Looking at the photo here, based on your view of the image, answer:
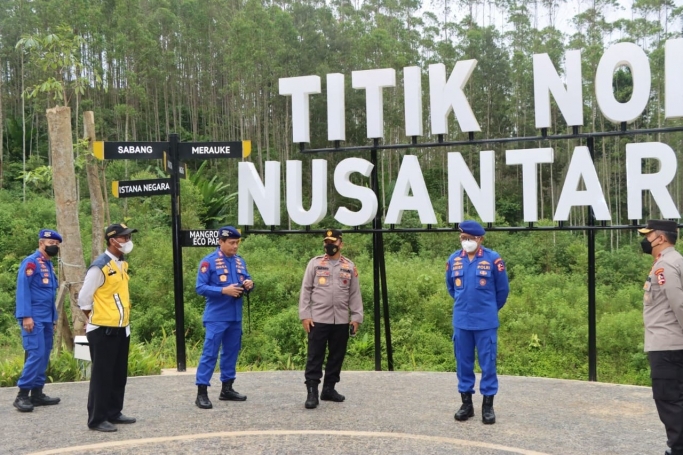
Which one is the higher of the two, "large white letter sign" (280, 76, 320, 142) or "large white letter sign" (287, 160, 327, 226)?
"large white letter sign" (280, 76, 320, 142)

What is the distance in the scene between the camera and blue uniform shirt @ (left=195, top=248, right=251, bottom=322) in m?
6.34

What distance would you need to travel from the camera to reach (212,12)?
3800 centimetres

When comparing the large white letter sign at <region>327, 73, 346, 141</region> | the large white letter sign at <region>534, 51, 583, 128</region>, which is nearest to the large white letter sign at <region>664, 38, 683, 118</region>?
the large white letter sign at <region>534, 51, 583, 128</region>

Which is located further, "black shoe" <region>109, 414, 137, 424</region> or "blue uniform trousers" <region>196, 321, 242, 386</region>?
"blue uniform trousers" <region>196, 321, 242, 386</region>

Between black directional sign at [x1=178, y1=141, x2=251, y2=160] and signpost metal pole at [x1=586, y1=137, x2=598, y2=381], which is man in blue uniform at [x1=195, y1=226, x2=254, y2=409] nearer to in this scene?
black directional sign at [x1=178, y1=141, x2=251, y2=160]

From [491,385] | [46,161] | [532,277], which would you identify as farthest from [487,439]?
[46,161]

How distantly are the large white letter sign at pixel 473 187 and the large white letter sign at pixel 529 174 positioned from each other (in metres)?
0.28

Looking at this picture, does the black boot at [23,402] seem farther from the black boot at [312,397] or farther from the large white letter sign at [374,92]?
the large white letter sign at [374,92]

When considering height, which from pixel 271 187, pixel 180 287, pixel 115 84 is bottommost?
pixel 180 287

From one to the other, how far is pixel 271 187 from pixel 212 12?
3186 cm

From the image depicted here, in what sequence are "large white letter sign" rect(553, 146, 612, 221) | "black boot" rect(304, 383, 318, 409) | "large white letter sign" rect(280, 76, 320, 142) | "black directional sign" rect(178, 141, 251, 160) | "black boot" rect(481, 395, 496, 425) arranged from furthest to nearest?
1. "large white letter sign" rect(280, 76, 320, 142)
2. "black directional sign" rect(178, 141, 251, 160)
3. "large white letter sign" rect(553, 146, 612, 221)
4. "black boot" rect(304, 383, 318, 409)
5. "black boot" rect(481, 395, 496, 425)

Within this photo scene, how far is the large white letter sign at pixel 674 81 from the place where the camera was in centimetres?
727

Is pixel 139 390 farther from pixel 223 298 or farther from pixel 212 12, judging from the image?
pixel 212 12

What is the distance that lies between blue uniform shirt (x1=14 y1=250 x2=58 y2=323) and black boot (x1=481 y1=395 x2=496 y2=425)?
4.05 meters
